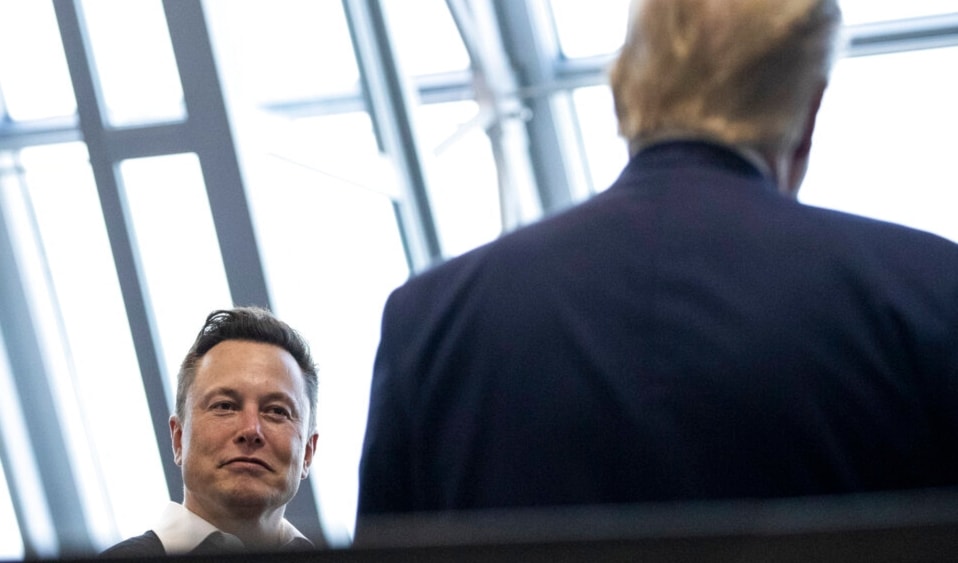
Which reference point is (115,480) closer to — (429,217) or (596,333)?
(429,217)

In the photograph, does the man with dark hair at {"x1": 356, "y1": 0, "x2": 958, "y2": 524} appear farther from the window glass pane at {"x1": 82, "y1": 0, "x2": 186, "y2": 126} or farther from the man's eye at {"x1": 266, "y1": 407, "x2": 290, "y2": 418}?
the window glass pane at {"x1": 82, "y1": 0, "x2": 186, "y2": 126}

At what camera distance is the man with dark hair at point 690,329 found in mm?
1276

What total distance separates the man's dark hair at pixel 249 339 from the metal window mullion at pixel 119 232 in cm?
322

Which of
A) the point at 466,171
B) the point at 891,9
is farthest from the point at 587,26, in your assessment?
the point at 891,9

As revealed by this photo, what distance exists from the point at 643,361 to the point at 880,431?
0.66 feet

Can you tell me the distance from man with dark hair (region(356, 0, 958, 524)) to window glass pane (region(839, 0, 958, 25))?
20.6ft

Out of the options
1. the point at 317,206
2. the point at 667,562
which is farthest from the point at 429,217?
the point at 667,562

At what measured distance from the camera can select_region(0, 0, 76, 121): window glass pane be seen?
7164 mm

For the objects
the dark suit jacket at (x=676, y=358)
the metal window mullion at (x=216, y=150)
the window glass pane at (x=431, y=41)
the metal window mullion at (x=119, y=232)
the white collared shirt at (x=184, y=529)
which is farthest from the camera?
the window glass pane at (x=431, y=41)

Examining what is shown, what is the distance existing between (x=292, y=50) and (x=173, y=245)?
1.16 m

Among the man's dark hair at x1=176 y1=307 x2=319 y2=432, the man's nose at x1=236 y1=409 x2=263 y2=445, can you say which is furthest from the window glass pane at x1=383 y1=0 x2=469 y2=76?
the man's nose at x1=236 y1=409 x2=263 y2=445

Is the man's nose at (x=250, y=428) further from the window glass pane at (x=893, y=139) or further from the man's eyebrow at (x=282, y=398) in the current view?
the window glass pane at (x=893, y=139)

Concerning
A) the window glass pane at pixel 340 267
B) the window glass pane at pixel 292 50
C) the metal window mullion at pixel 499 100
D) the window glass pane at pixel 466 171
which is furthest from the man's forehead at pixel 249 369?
the window glass pane at pixel 466 171

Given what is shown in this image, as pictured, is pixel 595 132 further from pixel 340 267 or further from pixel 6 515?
pixel 6 515
